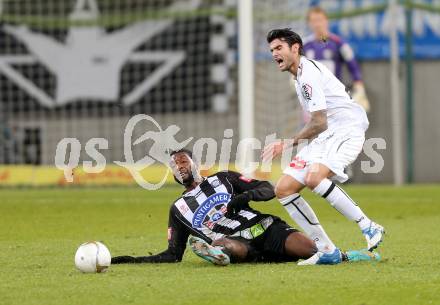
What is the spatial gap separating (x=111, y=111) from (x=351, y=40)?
16.6 feet

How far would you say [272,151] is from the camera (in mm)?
8867

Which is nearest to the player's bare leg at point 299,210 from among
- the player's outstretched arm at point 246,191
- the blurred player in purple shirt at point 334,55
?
the player's outstretched arm at point 246,191

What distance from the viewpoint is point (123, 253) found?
33.4ft

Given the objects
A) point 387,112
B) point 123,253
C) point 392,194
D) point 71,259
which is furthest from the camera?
point 387,112

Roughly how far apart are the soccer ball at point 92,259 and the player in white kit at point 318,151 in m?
1.49

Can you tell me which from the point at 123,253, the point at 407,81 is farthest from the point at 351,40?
the point at 123,253

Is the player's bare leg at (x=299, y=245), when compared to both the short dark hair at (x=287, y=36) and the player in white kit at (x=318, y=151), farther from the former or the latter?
the short dark hair at (x=287, y=36)

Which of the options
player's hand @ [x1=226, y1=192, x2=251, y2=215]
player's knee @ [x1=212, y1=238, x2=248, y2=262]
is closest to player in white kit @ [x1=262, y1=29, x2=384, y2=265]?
player's hand @ [x1=226, y1=192, x2=251, y2=215]


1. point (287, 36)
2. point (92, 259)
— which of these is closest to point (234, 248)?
point (92, 259)

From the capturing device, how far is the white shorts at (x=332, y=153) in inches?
352

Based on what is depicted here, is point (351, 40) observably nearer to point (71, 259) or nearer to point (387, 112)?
point (387, 112)

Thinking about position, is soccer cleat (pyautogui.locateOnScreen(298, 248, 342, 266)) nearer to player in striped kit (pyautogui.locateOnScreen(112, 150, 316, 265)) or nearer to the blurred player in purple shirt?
player in striped kit (pyautogui.locateOnScreen(112, 150, 316, 265))

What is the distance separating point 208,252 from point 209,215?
0.83 meters

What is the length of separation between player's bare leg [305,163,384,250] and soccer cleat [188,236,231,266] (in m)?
0.90
